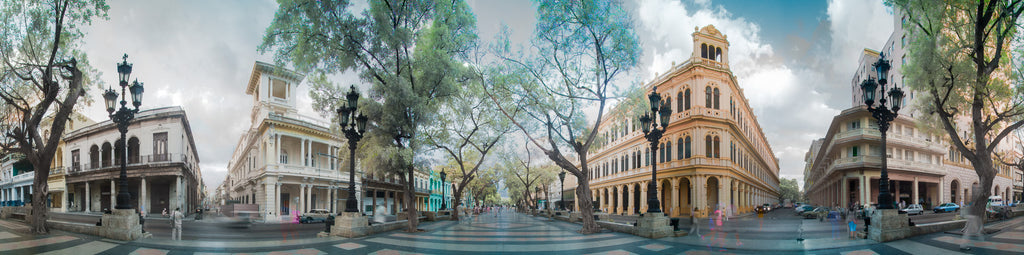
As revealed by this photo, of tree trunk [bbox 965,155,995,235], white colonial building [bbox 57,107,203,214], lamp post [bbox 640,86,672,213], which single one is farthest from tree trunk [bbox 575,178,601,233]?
white colonial building [bbox 57,107,203,214]

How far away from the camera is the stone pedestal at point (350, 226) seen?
46.1 feet

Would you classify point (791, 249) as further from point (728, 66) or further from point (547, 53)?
point (728, 66)

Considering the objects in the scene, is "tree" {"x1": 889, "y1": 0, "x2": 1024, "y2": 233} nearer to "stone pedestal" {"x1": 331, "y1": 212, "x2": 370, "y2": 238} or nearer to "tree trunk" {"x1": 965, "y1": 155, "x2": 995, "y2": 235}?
"tree trunk" {"x1": 965, "y1": 155, "x2": 995, "y2": 235}

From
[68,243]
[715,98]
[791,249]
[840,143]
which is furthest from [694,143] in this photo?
[68,243]

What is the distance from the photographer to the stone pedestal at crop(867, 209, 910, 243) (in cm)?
1223

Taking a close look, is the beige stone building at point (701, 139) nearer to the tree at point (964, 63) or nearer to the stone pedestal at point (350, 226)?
the tree at point (964, 63)

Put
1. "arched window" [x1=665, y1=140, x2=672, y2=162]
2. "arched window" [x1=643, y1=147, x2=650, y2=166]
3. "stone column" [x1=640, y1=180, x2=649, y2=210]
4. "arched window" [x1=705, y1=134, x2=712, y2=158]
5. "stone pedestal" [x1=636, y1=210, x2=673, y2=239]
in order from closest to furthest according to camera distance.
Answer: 1. "stone pedestal" [x1=636, y1=210, x2=673, y2=239]
2. "arched window" [x1=705, y1=134, x2=712, y2=158]
3. "arched window" [x1=665, y1=140, x2=672, y2=162]
4. "arched window" [x1=643, y1=147, x2=650, y2=166]
5. "stone column" [x1=640, y1=180, x2=649, y2=210]

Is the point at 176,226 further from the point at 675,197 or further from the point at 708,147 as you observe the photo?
the point at 708,147

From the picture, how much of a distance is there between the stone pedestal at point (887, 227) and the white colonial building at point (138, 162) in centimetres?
3547

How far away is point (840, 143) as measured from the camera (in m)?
38.8

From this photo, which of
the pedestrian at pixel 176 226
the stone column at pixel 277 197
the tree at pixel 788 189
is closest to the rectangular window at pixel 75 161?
the stone column at pixel 277 197

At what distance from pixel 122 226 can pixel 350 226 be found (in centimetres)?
575

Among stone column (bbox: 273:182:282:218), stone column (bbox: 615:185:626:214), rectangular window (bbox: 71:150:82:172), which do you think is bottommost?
stone column (bbox: 615:185:626:214)

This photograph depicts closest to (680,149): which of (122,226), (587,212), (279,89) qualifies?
(587,212)
